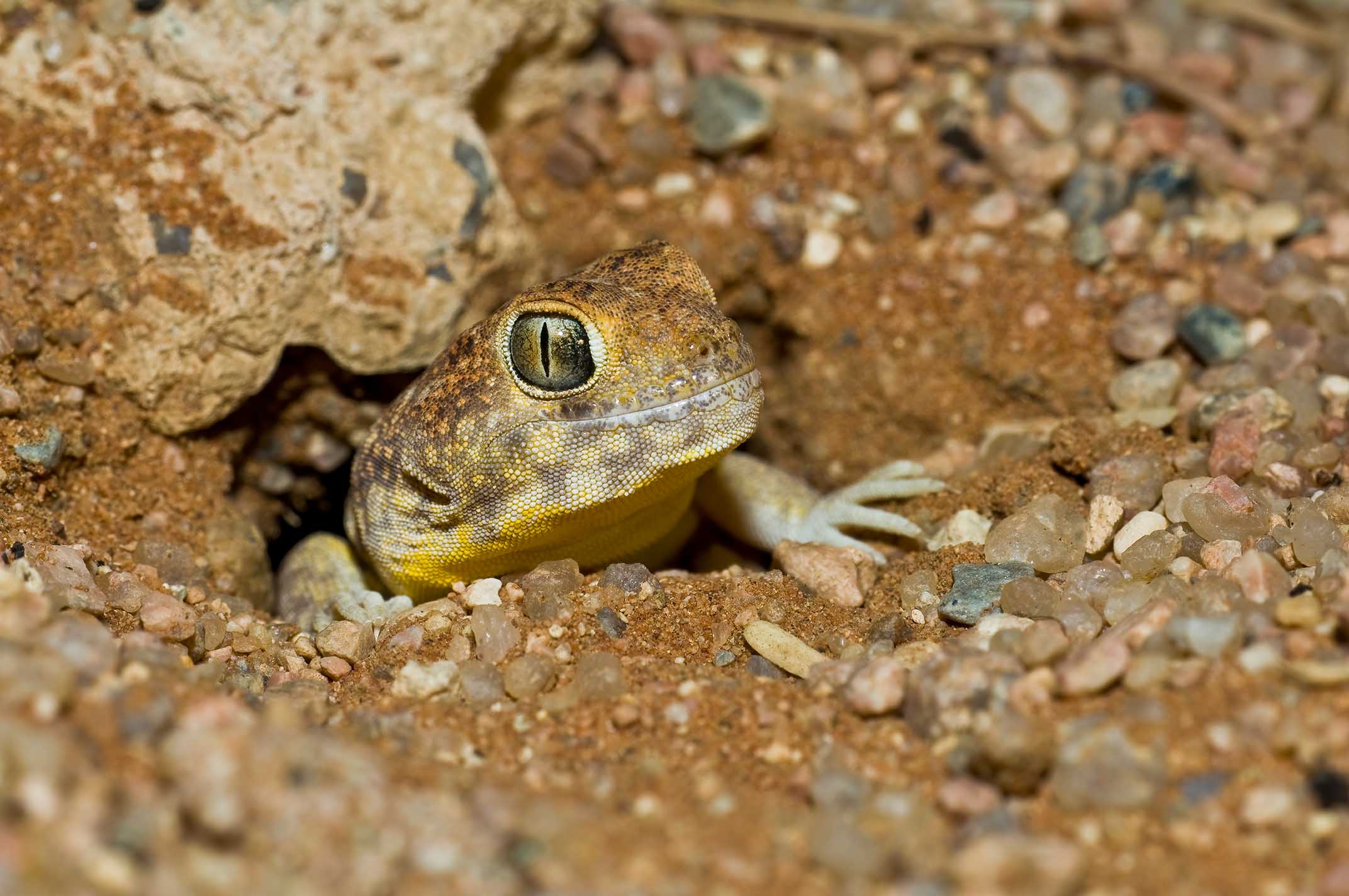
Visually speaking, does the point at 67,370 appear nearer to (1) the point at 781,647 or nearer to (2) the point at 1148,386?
(1) the point at 781,647

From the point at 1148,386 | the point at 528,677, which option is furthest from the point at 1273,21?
the point at 528,677

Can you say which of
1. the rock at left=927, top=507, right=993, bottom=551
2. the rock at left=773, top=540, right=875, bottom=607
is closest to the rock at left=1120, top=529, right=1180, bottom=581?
the rock at left=927, top=507, right=993, bottom=551

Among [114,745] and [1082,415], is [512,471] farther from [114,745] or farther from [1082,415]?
[1082,415]

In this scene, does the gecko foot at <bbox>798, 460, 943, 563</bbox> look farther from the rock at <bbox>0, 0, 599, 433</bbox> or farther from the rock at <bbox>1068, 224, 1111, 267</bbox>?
the rock at <bbox>0, 0, 599, 433</bbox>

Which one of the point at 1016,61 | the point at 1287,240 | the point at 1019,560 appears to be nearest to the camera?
the point at 1019,560

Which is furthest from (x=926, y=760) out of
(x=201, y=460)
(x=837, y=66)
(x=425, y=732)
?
(x=837, y=66)
